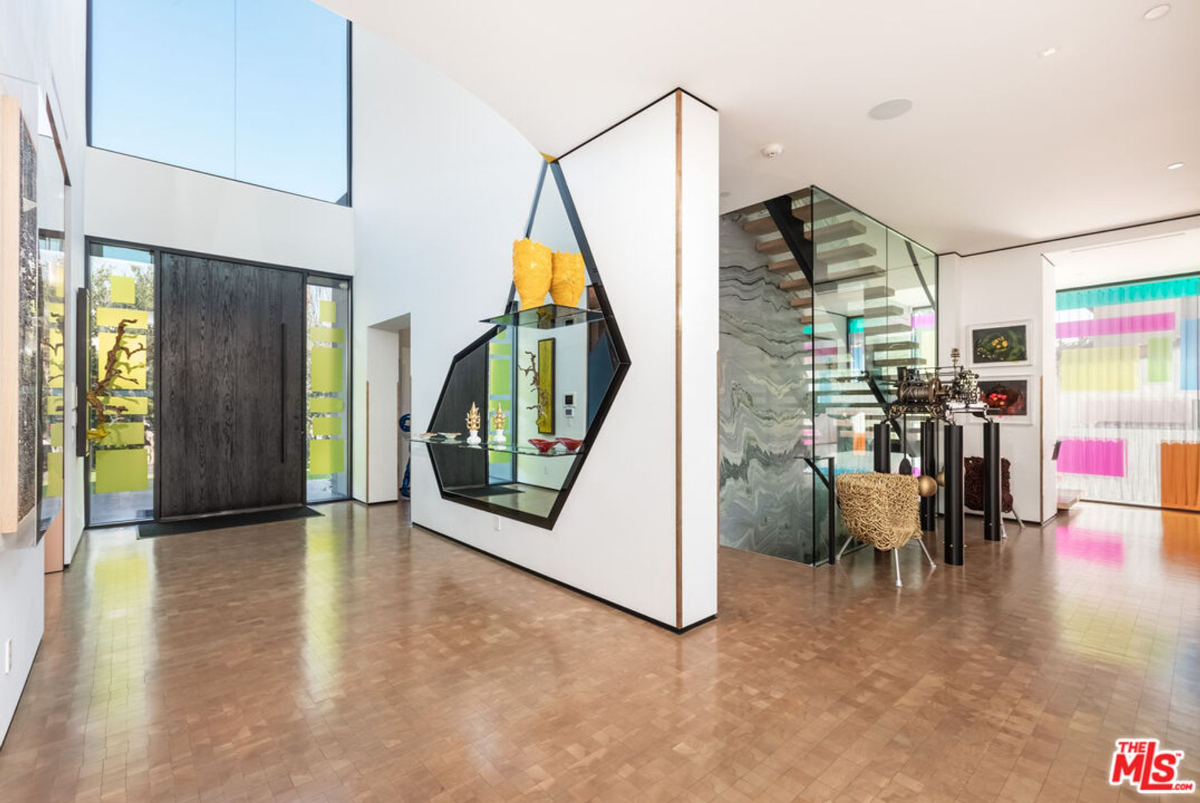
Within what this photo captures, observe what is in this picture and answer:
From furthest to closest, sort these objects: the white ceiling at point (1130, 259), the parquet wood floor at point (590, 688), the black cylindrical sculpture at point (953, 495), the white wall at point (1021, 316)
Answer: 1. the white wall at point (1021, 316)
2. the white ceiling at point (1130, 259)
3. the black cylindrical sculpture at point (953, 495)
4. the parquet wood floor at point (590, 688)

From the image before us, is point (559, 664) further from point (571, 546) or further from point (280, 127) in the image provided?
point (280, 127)

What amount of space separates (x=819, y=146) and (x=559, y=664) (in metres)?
3.90

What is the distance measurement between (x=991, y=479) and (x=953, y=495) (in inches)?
36.5

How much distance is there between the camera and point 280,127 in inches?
297

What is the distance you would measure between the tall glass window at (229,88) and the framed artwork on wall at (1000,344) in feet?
27.8

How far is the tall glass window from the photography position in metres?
6.43

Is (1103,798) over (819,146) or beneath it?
beneath

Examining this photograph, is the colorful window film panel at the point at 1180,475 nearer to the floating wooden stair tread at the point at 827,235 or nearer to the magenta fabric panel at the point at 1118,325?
the magenta fabric panel at the point at 1118,325

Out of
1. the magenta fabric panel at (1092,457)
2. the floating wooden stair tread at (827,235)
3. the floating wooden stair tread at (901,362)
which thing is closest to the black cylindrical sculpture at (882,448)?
the floating wooden stair tread at (901,362)

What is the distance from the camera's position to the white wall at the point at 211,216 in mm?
6199

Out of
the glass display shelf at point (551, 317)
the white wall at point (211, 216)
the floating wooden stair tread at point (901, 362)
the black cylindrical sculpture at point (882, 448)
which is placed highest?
the white wall at point (211, 216)

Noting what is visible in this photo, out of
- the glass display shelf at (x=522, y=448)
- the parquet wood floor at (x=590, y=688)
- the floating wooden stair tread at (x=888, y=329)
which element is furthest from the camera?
the floating wooden stair tread at (x=888, y=329)

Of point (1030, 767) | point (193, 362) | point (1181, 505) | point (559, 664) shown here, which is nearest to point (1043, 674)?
point (1030, 767)

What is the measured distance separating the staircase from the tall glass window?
6182mm
